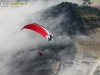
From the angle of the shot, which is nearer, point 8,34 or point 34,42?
point 34,42

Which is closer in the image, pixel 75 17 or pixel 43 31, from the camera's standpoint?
pixel 43 31

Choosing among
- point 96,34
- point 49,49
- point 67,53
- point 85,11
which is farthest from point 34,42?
point 85,11

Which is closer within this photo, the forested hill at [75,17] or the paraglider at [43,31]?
the paraglider at [43,31]

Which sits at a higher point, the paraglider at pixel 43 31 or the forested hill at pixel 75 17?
the forested hill at pixel 75 17

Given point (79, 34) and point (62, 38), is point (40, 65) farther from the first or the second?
point (79, 34)

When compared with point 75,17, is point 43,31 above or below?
below

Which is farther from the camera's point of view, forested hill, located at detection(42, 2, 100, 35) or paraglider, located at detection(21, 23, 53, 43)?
forested hill, located at detection(42, 2, 100, 35)

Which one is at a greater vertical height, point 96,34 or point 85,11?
point 85,11

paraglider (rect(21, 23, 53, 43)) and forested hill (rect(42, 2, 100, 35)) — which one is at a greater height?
forested hill (rect(42, 2, 100, 35))
